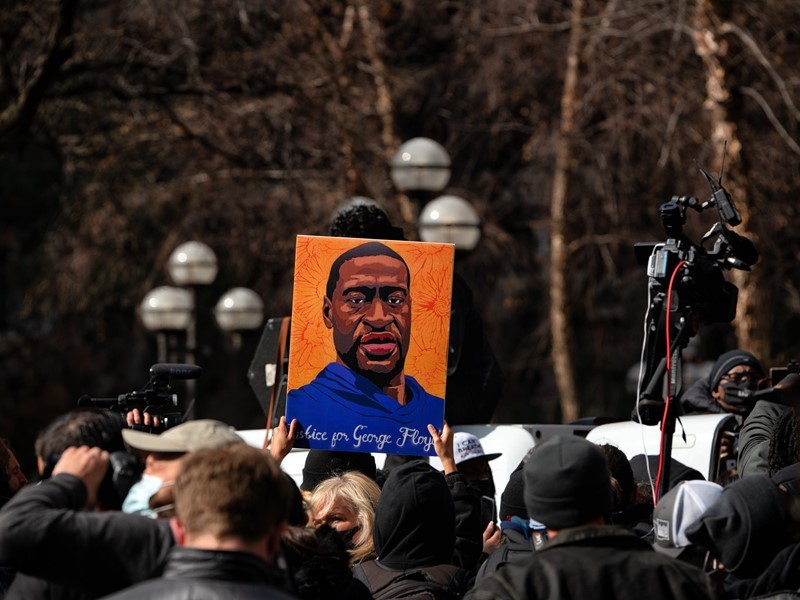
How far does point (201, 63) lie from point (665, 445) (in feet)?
44.4

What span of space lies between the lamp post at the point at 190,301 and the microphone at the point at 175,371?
13.1 m

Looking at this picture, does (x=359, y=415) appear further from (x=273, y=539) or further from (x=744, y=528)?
(x=273, y=539)

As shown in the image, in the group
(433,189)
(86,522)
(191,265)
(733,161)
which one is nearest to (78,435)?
(86,522)

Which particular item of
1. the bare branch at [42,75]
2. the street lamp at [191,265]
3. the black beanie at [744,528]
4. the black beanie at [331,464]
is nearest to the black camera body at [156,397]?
the black beanie at [331,464]

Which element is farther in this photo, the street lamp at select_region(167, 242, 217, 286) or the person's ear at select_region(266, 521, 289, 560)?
the street lamp at select_region(167, 242, 217, 286)

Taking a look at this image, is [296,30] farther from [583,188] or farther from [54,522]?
[54,522]

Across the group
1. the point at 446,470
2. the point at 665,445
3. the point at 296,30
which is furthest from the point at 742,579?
the point at 296,30

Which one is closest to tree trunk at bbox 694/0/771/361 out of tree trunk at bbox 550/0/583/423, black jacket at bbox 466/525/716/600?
tree trunk at bbox 550/0/583/423

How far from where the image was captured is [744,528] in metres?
4.18

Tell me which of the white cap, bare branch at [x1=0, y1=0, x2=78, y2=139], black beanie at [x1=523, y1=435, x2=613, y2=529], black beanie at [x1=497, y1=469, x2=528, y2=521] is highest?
bare branch at [x1=0, y1=0, x2=78, y2=139]

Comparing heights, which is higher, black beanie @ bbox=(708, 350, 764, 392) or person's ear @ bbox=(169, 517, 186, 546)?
black beanie @ bbox=(708, 350, 764, 392)

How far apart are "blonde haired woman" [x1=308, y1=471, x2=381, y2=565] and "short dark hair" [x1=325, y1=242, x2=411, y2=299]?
97 centimetres

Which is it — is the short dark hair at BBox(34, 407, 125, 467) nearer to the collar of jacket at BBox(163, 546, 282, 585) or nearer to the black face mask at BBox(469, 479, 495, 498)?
the collar of jacket at BBox(163, 546, 282, 585)

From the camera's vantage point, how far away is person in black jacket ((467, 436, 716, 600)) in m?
3.82
